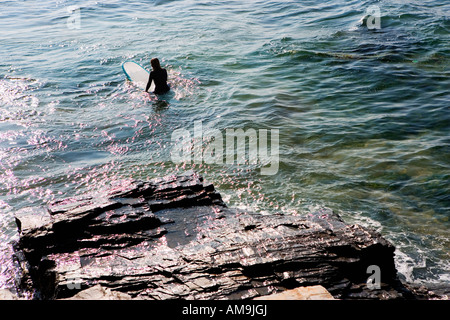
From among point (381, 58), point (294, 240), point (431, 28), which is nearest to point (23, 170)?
point (294, 240)

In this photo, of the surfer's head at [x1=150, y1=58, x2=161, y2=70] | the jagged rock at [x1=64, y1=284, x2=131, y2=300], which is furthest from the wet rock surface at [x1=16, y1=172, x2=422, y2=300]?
the surfer's head at [x1=150, y1=58, x2=161, y2=70]

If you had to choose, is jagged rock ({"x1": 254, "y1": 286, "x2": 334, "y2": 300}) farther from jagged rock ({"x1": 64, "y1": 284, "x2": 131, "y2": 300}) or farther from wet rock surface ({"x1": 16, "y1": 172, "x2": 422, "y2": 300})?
jagged rock ({"x1": 64, "y1": 284, "x2": 131, "y2": 300})

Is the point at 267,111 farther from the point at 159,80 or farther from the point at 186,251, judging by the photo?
the point at 186,251

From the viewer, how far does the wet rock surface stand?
4.46m

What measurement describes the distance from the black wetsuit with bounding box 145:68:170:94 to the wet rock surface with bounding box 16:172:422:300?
→ 6961 millimetres

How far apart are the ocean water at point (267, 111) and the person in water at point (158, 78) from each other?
1.22ft

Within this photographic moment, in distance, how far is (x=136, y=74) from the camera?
13.6m

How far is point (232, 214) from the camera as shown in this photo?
5.86 m

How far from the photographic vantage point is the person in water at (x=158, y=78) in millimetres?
12336

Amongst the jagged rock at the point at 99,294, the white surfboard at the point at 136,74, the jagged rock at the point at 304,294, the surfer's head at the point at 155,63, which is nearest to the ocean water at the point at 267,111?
the white surfboard at the point at 136,74

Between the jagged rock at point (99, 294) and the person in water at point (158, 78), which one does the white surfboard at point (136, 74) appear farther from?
the jagged rock at point (99, 294)

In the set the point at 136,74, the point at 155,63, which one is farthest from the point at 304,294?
the point at 136,74
